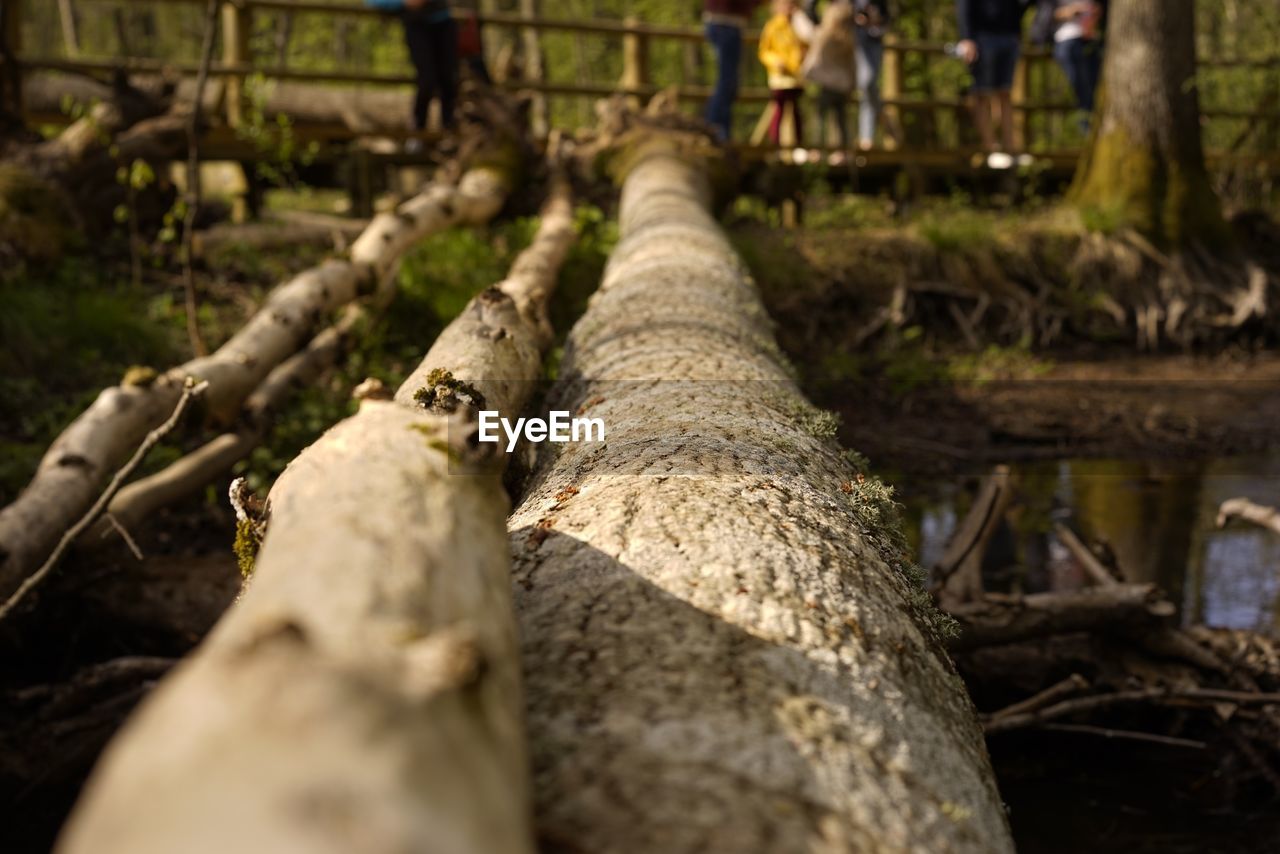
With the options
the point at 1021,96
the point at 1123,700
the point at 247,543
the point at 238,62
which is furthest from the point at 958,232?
the point at 247,543

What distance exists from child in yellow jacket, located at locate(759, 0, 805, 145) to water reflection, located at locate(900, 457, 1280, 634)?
495 centimetres

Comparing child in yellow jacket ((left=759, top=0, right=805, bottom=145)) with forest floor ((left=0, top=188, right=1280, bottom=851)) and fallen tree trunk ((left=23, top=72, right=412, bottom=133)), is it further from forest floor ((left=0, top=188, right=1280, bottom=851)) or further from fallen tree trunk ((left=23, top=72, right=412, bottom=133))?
fallen tree trunk ((left=23, top=72, right=412, bottom=133))

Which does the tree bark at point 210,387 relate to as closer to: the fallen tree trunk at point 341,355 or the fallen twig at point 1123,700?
the fallen tree trunk at point 341,355

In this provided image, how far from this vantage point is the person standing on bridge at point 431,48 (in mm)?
9383

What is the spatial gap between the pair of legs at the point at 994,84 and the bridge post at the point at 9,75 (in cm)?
763

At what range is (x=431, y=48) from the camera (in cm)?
970

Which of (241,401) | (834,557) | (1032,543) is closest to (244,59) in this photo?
(241,401)

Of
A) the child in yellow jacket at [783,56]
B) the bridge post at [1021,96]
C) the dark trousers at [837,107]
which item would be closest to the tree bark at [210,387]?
the child in yellow jacket at [783,56]

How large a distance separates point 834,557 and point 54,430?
208 inches

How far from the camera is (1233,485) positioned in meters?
6.84

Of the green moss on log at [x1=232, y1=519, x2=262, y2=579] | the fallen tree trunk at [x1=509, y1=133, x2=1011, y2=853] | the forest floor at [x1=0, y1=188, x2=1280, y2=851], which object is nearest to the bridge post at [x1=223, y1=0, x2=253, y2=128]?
the forest floor at [x1=0, y1=188, x2=1280, y2=851]

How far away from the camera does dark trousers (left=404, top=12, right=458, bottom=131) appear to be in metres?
9.58

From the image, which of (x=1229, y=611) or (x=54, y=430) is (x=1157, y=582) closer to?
(x=1229, y=611)

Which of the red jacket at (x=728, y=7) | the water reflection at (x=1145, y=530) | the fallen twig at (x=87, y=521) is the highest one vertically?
the red jacket at (x=728, y=7)
